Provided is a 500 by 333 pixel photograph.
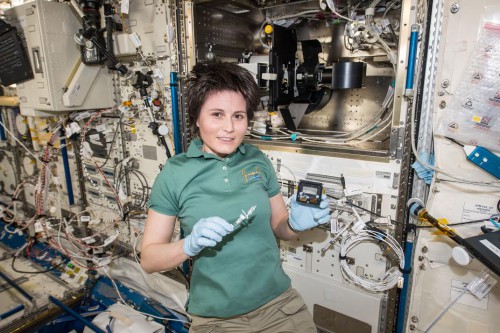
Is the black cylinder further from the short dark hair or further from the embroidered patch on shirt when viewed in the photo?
the embroidered patch on shirt

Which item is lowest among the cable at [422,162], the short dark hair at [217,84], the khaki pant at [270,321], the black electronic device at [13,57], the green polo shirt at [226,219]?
the khaki pant at [270,321]

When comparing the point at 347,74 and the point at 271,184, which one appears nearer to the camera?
the point at 271,184

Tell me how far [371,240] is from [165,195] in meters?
1.18

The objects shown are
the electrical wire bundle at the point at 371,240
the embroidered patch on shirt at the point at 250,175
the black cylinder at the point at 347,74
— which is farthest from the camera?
the black cylinder at the point at 347,74

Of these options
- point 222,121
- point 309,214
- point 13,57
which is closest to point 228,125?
point 222,121

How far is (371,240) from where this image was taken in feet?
5.68

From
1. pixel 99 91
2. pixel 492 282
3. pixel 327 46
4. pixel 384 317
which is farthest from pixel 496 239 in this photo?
pixel 99 91

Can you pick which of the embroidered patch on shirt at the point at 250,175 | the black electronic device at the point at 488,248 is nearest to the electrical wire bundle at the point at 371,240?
the black electronic device at the point at 488,248

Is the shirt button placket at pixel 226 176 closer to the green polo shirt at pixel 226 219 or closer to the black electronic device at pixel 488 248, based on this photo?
the green polo shirt at pixel 226 219

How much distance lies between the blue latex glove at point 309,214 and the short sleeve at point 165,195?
1.86ft

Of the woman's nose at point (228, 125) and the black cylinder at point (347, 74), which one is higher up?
the black cylinder at point (347, 74)

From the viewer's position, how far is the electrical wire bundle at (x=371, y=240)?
1596 millimetres

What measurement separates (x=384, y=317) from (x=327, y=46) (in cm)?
193

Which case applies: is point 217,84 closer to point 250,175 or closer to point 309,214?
point 250,175
